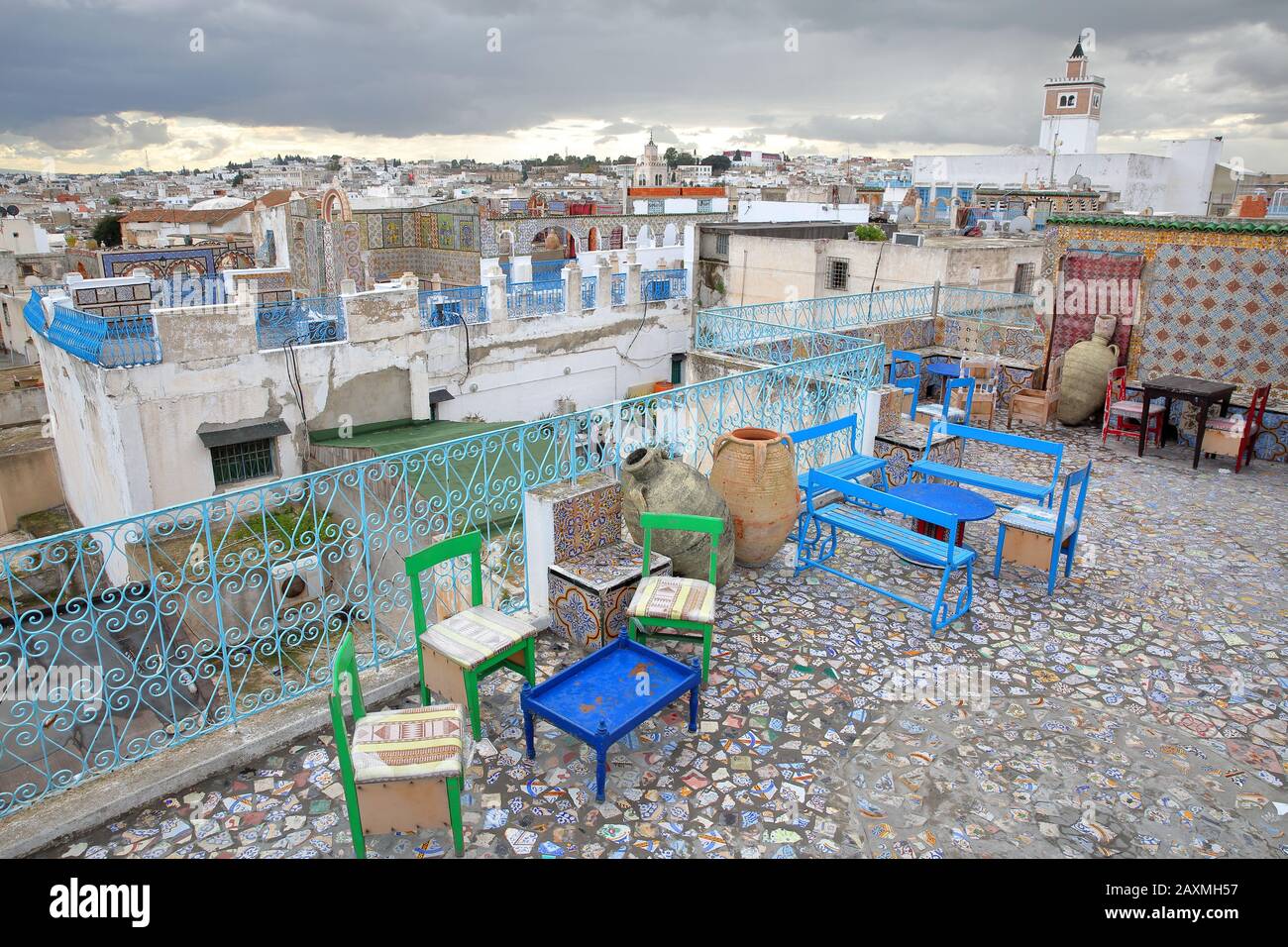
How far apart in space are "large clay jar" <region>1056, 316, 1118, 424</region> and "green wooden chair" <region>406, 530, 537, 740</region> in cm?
906

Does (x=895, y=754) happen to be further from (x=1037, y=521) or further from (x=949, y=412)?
(x=949, y=412)

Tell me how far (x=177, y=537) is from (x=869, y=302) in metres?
11.4

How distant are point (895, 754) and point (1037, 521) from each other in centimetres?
270

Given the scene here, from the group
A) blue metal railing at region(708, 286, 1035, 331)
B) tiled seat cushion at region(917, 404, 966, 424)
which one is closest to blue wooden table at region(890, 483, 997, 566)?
tiled seat cushion at region(917, 404, 966, 424)

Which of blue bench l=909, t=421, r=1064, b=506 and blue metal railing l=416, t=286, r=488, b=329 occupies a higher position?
blue metal railing l=416, t=286, r=488, b=329

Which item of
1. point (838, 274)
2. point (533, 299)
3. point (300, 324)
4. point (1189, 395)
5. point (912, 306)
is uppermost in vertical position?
point (838, 274)

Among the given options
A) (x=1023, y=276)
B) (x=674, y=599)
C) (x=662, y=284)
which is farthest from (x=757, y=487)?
(x=1023, y=276)

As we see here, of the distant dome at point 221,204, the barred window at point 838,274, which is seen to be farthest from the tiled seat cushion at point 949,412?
the distant dome at point 221,204

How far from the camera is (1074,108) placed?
64438mm

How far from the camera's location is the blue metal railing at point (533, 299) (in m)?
18.5

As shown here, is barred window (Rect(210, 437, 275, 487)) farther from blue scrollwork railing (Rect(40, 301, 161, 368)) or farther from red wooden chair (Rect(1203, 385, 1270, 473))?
red wooden chair (Rect(1203, 385, 1270, 473))

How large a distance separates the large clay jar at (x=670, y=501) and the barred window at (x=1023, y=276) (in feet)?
64.8

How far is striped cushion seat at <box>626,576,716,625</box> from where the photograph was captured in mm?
4430

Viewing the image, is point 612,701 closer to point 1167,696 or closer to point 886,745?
point 886,745
